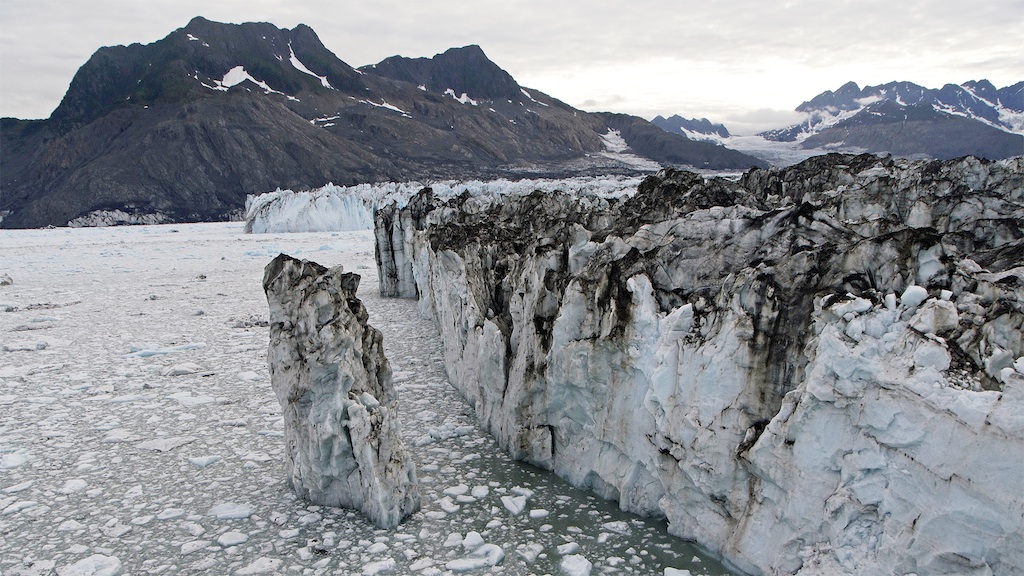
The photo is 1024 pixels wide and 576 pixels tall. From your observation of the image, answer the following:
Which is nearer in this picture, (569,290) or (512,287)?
(569,290)

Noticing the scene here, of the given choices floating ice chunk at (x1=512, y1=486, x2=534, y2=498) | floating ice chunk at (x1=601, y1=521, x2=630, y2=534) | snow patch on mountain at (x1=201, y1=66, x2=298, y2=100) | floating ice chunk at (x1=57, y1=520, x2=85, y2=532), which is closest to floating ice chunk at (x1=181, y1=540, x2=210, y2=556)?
floating ice chunk at (x1=57, y1=520, x2=85, y2=532)

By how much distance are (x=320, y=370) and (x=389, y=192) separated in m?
46.7

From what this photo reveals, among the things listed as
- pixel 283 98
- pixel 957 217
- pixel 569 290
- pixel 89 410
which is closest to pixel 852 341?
pixel 569 290

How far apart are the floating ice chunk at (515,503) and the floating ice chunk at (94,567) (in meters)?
3.20

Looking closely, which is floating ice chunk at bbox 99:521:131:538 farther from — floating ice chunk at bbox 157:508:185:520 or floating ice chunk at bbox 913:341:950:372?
floating ice chunk at bbox 913:341:950:372

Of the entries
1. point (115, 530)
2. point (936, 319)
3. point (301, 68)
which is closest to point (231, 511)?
point (115, 530)

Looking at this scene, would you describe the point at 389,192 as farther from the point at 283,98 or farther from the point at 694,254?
the point at 283,98

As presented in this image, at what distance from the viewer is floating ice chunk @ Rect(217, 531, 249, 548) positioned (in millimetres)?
5441

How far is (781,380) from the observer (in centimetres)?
489

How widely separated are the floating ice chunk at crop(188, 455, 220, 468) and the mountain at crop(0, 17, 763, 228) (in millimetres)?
75244

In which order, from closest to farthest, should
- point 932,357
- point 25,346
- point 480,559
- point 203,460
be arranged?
1. point 932,357
2. point 480,559
3. point 203,460
4. point 25,346

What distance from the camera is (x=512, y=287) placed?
28.3ft

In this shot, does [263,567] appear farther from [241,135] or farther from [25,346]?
[241,135]

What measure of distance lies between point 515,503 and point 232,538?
248 centimetres
